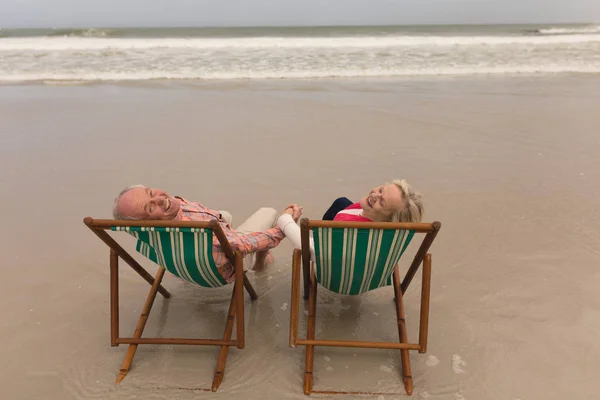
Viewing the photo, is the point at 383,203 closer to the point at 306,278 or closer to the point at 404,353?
the point at 306,278

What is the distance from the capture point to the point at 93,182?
4539mm

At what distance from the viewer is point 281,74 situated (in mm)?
10039

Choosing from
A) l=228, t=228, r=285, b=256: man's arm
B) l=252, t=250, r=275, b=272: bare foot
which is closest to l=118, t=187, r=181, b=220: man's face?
l=228, t=228, r=285, b=256: man's arm

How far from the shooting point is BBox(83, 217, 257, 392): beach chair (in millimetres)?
1987

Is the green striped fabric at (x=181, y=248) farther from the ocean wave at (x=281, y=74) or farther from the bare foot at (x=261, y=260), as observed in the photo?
the ocean wave at (x=281, y=74)

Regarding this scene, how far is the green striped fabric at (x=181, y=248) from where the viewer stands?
2027 mm

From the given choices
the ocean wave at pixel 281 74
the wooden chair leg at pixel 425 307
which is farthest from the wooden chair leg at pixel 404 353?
the ocean wave at pixel 281 74

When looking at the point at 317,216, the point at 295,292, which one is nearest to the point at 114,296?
the point at 295,292

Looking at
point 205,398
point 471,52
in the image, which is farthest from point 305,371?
point 471,52

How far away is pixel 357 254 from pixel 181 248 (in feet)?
2.78

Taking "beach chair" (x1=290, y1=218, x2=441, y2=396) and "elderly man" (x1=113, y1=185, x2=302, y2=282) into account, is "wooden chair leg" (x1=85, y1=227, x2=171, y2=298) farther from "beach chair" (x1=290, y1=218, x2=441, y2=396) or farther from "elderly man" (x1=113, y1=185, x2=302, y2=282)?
"beach chair" (x1=290, y1=218, x2=441, y2=396)

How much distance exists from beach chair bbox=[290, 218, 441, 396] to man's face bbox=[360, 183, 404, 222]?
0.82 ft

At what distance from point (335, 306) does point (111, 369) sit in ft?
4.46

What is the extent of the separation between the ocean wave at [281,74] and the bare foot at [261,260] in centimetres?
716
